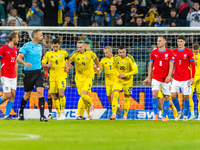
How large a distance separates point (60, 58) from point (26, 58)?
1469 millimetres

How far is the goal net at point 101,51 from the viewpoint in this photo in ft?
45.0

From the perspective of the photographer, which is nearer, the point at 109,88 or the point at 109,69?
the point at 109,88

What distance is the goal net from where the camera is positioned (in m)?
13.7

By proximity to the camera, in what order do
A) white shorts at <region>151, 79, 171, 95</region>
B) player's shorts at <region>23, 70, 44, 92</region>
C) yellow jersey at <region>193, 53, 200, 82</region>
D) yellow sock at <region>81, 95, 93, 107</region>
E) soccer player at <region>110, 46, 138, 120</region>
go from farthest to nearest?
yellow jersey at <region>193, 53, 200, 82</region> < soccer player at <region>110, 46, 138, 120</region> < yellow sock at <region>81, 95, 93, 107</region> < white shorts at <region>151, 79, 171, 95</region> < player's shorts at <region>23, 70, 44, 92</region>

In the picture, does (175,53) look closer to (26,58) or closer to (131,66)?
(131,66)

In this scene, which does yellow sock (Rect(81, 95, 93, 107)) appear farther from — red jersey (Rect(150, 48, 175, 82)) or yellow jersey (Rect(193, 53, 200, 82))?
yellow jersey (Rect(193, 53, 200, 82))

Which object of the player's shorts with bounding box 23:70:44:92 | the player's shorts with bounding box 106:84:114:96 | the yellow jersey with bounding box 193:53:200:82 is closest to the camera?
the player's shorts with bounding box 23:70:44:92

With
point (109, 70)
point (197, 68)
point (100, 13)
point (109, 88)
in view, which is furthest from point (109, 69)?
point (100, 13)

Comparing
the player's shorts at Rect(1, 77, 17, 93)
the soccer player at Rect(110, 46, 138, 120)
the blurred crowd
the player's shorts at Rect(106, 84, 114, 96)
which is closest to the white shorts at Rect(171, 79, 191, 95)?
the soccer player at Rect(110, 46, 138, 120)

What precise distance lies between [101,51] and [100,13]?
311 cm

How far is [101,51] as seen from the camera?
1516 cm

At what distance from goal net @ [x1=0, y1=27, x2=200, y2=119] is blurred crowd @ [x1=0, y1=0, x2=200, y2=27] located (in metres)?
1.51

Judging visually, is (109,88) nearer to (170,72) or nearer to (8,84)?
(170,72)

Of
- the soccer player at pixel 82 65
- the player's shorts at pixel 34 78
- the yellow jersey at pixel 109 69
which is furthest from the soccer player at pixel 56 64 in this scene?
the yellow jersey at pixel 109 69
